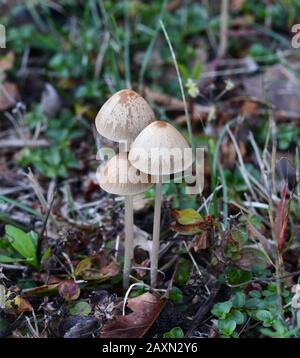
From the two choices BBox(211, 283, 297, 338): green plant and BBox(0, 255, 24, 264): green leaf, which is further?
BBox(0, 255, 24, 264): green leaf

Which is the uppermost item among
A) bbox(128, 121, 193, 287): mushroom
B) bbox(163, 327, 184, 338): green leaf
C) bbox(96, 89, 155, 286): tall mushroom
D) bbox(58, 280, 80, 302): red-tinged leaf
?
bbox(96, 89, 155, 286): tall mushroom

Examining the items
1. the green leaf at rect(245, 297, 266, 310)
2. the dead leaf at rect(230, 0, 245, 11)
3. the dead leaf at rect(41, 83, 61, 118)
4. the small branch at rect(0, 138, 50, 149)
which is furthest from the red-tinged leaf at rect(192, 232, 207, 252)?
the dead leaf at rect(230, 0, 245, 11)

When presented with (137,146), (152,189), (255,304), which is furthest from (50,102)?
(255,304)

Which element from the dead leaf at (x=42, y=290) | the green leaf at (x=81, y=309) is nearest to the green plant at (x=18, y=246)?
the dead leaf at (x=42, y=290)

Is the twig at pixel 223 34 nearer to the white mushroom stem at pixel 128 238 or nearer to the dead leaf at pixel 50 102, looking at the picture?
the dead leaf at pixel 50 102

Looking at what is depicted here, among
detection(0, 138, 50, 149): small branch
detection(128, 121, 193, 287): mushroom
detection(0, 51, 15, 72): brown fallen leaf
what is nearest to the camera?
detection(128, 121, 193, 287): mushroom

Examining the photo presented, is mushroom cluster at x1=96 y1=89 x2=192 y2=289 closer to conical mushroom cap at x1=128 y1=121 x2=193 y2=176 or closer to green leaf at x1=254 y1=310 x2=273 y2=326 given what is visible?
conical mushroom cap at x1=128 y1=121 x2=193 y2=176
